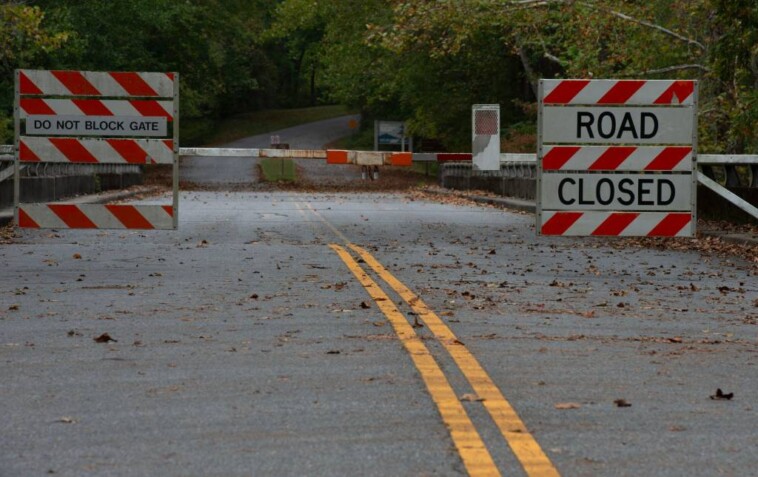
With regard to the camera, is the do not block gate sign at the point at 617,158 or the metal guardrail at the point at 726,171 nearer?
the do not block gate sign at the point at 617,158

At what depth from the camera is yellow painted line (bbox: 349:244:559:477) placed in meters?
5.38

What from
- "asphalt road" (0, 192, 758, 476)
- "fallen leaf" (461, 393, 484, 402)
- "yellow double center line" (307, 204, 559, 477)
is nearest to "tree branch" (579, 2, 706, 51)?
"asphalt road" (0, 192, 758, 476)

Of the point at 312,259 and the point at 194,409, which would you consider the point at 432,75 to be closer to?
the point at 312,259

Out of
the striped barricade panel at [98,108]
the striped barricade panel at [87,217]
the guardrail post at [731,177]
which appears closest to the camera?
the striped barricade panel at [98,108]

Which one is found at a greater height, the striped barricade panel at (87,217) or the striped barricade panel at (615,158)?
the striped barricade panel at (615,158)

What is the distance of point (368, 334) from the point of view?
352 inches

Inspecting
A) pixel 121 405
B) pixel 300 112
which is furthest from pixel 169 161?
pixel 300 112

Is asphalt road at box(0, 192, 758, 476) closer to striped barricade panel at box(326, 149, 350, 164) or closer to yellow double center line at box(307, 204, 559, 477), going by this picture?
yellow double center line at box(307, 204, 559, 477)

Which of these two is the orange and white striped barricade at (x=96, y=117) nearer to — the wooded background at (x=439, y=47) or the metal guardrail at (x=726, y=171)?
the wooded background at (x=439, y=47)

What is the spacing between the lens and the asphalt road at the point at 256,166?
195 feet

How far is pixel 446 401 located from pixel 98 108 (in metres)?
8.95

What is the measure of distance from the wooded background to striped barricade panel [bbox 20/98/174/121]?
5.92 meters

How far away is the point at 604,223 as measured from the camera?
14.2m

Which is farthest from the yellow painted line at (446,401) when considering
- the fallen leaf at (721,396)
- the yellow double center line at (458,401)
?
the fallen leaf at (721,396)
